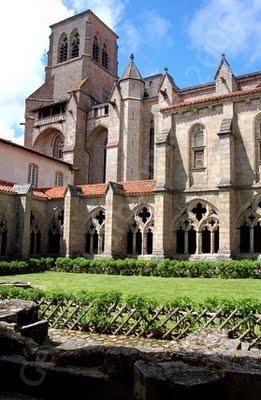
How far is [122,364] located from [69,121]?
127 ft

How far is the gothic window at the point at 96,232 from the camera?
26.2 meters

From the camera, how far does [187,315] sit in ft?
27.2

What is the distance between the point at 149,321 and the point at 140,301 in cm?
47

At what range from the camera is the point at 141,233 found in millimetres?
25328

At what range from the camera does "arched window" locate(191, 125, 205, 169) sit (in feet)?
82.3

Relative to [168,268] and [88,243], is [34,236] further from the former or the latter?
[168,268]

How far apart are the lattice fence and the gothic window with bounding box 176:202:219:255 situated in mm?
14853

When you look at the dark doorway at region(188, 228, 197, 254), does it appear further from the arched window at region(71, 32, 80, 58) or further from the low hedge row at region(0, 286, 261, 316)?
the arched window at region(71, 32, 80, 58)

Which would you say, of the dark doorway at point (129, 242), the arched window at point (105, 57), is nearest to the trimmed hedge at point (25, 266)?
the dark doorway at point (129, 242)

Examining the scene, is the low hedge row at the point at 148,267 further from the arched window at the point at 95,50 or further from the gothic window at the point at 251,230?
the arched window at the point at 95,50

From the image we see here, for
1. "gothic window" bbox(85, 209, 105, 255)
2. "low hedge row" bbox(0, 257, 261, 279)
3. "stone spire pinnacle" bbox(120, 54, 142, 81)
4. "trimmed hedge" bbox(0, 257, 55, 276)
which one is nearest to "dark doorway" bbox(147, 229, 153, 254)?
"low hedge row" bbox(0, 257, 261, 279)

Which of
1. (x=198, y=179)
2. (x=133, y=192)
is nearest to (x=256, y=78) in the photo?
(x=198, y=179)

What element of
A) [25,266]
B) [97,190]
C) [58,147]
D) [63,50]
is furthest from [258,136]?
[63,50]

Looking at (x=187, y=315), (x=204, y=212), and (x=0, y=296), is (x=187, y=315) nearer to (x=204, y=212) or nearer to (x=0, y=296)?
(x=0, y=296)
